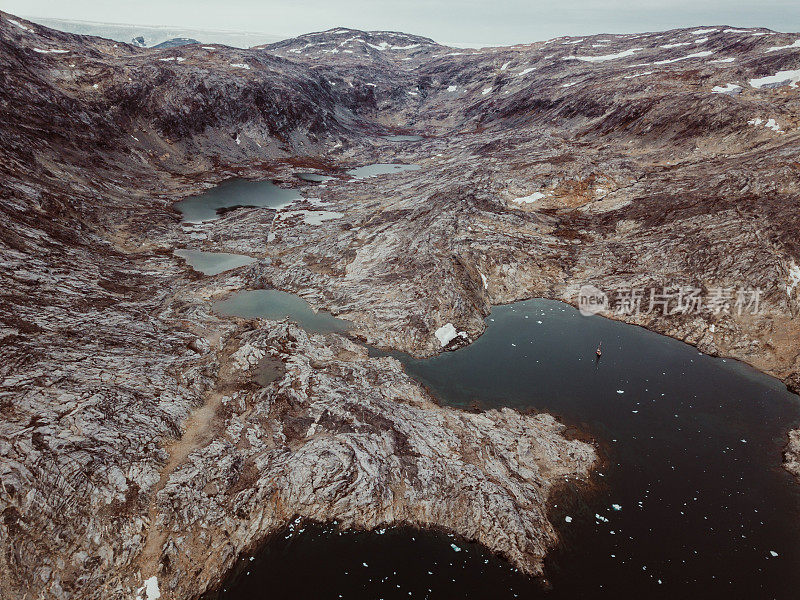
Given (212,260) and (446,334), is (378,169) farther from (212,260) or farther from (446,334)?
(446,334)

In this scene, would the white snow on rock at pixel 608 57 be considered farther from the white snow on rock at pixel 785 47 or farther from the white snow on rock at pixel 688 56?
the white snow on rock at pixel 785 47

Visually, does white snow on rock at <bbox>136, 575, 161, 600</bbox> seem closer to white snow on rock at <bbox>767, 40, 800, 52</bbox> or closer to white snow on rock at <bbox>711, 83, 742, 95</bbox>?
white snow on rock at <bbox>711, 83, 742, 95</bbox>

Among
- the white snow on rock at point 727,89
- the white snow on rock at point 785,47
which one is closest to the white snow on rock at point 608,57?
the white snow on rock at point 785,47

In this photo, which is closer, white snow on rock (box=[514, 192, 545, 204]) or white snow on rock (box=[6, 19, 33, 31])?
white snow on rock (box=[514, 192, 545, 204])

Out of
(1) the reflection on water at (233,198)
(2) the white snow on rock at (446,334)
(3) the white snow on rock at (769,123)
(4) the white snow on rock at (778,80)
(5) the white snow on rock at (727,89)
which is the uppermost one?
(4) the white snow on rock at (778,80)

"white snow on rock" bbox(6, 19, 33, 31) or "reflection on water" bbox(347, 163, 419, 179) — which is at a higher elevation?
"white snow on rock" bbox(6, 19, 33, 31)

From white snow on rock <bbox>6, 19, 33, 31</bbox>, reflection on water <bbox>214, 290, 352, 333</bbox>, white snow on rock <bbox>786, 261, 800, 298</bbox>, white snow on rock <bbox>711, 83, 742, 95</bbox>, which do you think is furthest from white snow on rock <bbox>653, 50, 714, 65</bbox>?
white snow on rock <bbox>6, 19, 33, 31</bbox>

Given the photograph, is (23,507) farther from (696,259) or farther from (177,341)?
(696,259)

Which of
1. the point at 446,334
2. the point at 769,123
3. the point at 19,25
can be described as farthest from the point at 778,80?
the point at 19,25
